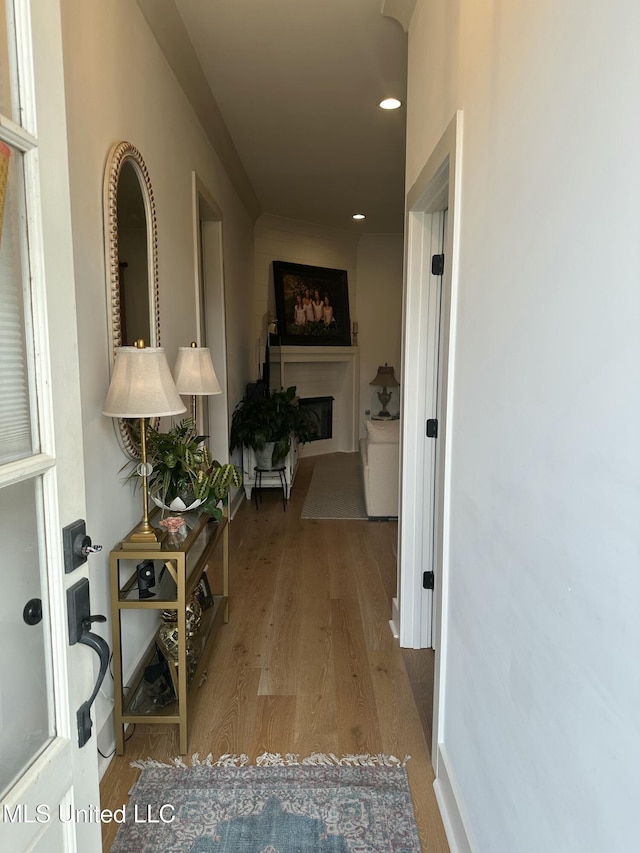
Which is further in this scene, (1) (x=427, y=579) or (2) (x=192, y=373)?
(1) (x=427, y=579)

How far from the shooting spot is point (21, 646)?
883 millimetres

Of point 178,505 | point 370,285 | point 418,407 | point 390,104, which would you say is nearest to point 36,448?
point 178,505

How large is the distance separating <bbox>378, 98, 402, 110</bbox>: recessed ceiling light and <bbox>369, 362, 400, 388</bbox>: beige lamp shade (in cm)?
429

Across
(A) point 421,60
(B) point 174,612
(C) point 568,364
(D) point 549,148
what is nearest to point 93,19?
(A) point 421,60

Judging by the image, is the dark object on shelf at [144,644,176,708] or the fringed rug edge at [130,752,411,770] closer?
the fringed rug edge at [130,752,411,770]

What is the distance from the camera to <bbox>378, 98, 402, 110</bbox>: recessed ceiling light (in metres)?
3.18

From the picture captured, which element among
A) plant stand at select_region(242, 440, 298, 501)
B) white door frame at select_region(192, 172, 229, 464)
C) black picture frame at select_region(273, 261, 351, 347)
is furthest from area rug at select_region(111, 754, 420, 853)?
black picture frame at select_region(273, 261, 351, 347)

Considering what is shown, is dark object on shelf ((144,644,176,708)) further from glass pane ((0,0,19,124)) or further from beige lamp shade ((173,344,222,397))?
glass pane ((0,0,19,124))

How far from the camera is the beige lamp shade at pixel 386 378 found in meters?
7.37

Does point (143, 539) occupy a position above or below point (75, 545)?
below

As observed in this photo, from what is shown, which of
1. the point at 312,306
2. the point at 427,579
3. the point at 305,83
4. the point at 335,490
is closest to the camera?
the point at 427,579

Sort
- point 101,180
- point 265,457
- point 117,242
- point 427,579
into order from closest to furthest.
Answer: point 101,180 < point 117,242 < point 427,579 < point 265,457

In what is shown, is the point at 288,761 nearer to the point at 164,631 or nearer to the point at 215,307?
the point at 164,631

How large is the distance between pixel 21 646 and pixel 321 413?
654cm
